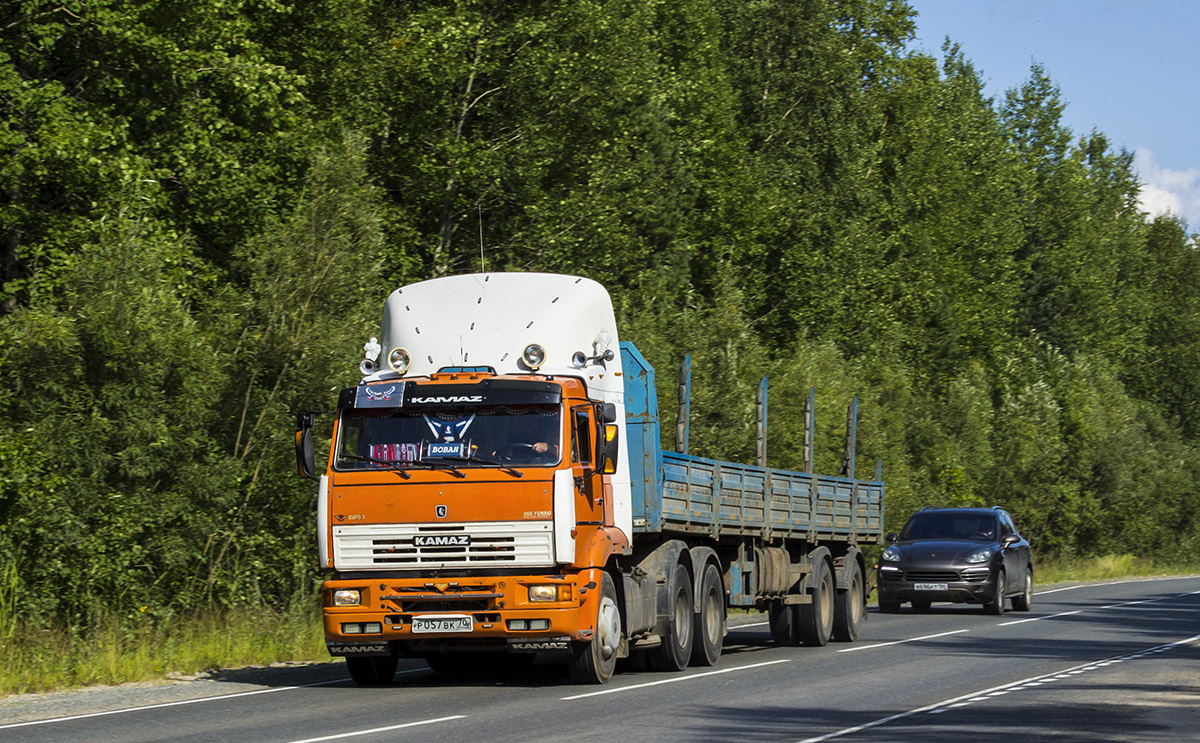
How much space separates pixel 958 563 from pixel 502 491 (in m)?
15.8

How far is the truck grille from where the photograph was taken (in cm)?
1367

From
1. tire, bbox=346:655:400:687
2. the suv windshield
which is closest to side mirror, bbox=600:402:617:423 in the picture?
tire, bbox=346:655:400:687

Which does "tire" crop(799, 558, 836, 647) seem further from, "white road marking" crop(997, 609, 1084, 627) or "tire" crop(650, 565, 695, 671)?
"tire" crop(650, 565, 695, 671)

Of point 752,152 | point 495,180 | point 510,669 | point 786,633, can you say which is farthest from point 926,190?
point 510,669

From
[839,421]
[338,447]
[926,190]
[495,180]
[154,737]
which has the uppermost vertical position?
[926,190]

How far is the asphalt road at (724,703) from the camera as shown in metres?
10.8

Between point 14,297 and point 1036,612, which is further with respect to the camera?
point 1036,612

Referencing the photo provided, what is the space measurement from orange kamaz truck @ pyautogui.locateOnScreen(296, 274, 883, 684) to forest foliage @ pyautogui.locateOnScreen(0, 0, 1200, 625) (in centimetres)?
589

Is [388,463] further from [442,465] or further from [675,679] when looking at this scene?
[675,679]

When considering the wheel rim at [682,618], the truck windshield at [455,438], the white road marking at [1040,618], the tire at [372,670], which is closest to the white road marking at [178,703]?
the tire at [372,670]

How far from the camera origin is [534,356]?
14703 millimetres

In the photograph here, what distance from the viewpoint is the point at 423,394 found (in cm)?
1421

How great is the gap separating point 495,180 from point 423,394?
19.0 m

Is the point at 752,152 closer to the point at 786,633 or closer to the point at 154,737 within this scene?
the point at 786,633
